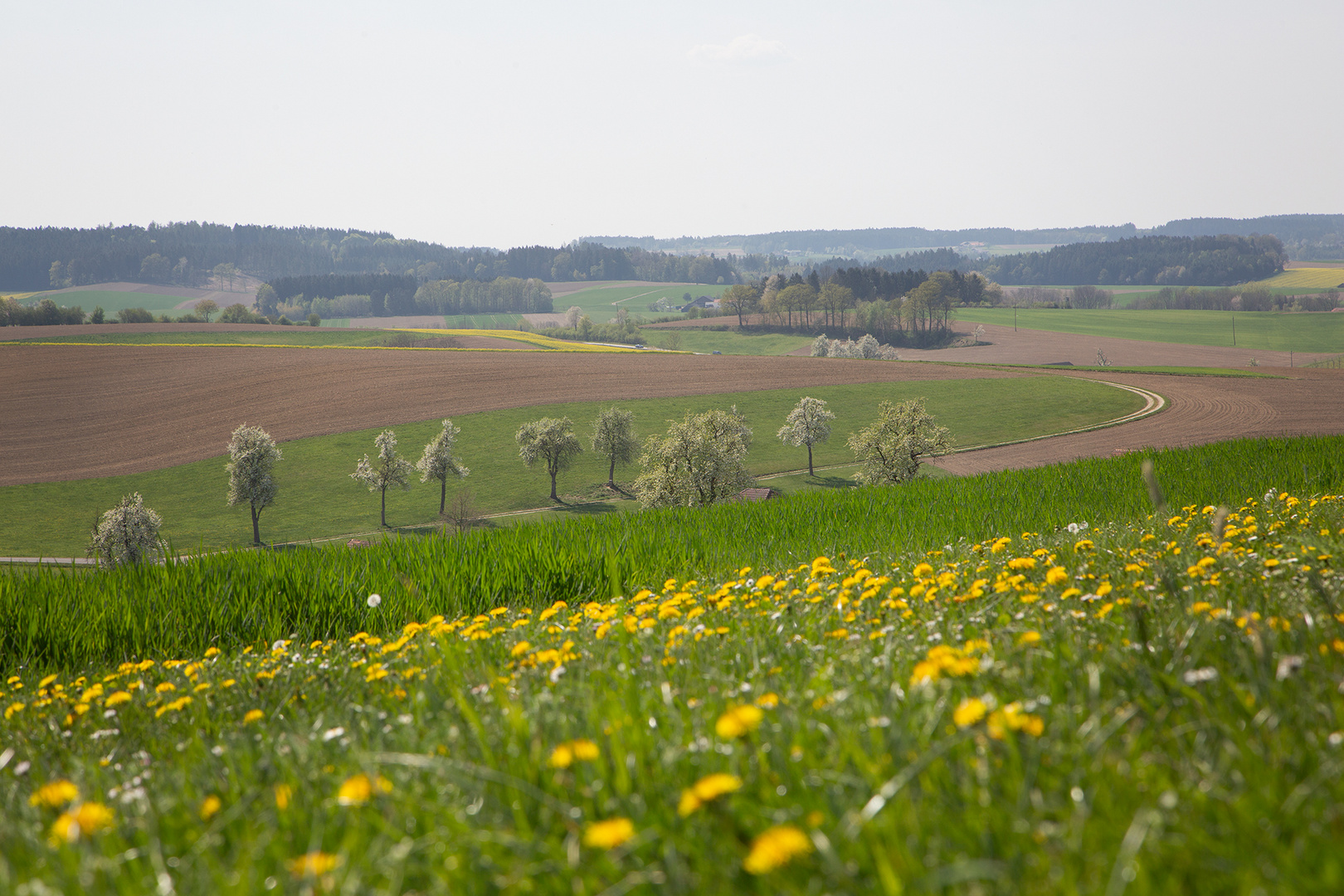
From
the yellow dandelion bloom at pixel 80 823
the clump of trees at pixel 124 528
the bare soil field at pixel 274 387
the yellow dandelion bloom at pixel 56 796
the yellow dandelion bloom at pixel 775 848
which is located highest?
the yellow dandelion bloom at pixel 775 848

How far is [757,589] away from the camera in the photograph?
5.53m

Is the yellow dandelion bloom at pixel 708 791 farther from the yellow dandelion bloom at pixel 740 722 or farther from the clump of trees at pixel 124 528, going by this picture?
the clump of trees at pixel 124 528

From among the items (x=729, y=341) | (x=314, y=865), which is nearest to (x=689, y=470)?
(x=314, y=865)

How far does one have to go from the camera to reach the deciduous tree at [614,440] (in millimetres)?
57875

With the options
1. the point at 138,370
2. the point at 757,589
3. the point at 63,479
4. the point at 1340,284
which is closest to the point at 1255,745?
the point at 757,589

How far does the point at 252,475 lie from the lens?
4934cm

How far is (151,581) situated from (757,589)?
6024mm

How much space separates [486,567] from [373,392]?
2629 inches

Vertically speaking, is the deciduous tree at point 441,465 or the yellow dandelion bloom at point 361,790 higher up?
the yellow dandelion bloom at point 361,790

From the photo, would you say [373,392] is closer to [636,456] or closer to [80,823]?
[636,456]

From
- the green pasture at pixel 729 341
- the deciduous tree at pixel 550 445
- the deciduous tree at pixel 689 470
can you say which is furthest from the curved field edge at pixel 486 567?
the green pasture at pixel 729 341

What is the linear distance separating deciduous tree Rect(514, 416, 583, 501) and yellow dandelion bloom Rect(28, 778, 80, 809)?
171 ft

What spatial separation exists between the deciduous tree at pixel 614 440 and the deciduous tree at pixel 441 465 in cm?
1037

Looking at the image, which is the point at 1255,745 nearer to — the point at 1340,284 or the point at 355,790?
the point at 355,790
